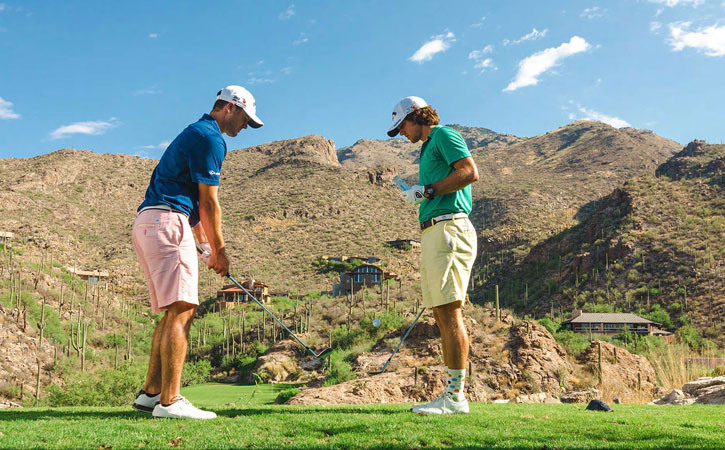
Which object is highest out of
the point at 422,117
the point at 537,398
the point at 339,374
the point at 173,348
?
the point at 422,117

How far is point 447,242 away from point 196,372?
28.2 meters

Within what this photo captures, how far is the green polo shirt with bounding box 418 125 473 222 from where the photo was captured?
16.6 ft

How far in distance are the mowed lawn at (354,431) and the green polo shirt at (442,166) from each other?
1838 mm

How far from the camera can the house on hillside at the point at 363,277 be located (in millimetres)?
47188

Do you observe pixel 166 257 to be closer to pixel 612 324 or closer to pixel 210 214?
pixel 210 214

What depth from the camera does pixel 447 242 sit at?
16.1ft

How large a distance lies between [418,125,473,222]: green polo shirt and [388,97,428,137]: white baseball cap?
1.02ft

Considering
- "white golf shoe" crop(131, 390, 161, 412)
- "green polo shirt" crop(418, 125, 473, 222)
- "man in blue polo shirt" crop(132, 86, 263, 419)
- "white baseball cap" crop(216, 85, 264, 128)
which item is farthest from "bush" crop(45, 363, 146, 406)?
"green polo shirt" crop(418, 125, 473, 222)

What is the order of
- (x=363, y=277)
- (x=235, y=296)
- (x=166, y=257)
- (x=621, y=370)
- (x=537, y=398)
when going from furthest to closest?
1. (x=363, y=277)
2. (x=235, y=296)
3. (x=621, y=370)
4. (x=537, y=398)
5. (x=166, y=257)

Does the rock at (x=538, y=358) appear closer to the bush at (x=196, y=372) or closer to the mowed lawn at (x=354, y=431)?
the mowed lawn at (x=354, y=431)

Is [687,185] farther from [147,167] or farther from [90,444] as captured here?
[147,167]

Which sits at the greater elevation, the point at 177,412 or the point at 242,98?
the point at 242,98

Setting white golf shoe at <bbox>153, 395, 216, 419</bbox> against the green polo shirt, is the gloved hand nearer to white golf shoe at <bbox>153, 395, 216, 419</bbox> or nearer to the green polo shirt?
the green polo shirt

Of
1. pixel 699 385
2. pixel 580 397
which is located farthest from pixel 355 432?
pixel 699 385
